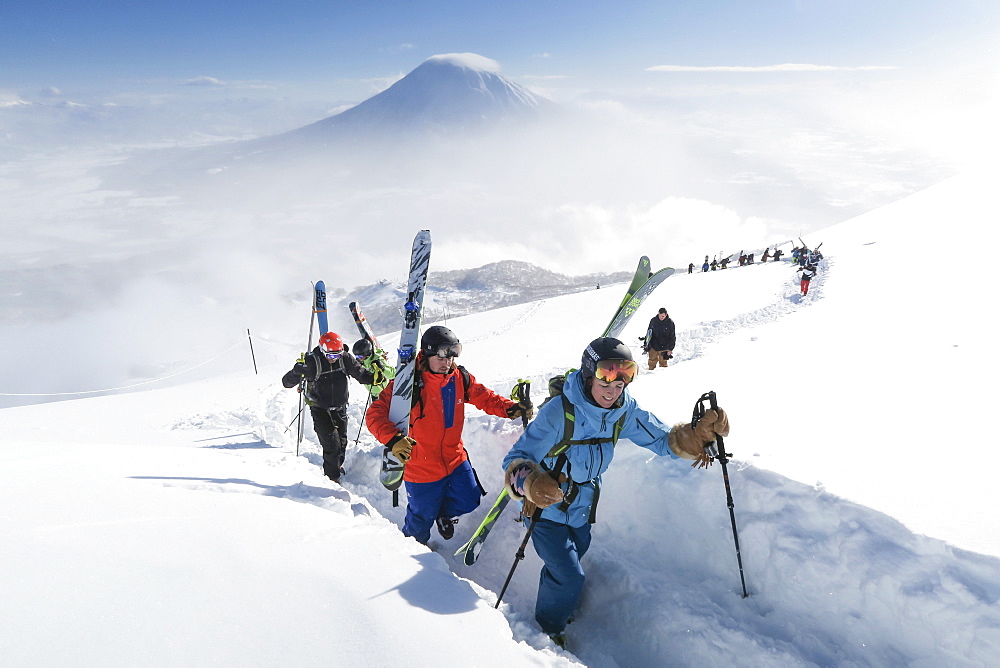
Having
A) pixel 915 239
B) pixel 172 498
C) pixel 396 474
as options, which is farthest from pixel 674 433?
pixel 915 239

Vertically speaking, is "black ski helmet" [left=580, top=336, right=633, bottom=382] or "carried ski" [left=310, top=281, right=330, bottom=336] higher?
"black ski helmet" [left=580, top=336, right=633, bottom=382]

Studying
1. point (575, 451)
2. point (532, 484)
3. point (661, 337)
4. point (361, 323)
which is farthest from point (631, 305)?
point (661, 337)

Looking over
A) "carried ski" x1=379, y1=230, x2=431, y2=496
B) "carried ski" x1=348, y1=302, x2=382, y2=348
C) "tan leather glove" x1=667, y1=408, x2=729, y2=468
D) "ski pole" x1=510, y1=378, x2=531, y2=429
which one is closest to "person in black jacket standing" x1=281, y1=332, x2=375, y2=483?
"carried ski" x1=348, y1=302, x2=382, y2=348

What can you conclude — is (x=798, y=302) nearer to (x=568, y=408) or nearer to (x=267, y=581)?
(x=568, y=408)

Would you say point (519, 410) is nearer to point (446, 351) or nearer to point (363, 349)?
point (446, 351)

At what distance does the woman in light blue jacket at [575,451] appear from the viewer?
3494 millimetres

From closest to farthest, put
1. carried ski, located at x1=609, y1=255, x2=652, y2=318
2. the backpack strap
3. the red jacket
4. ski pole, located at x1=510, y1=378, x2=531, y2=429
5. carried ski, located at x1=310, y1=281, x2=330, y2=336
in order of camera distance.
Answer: the backpack strap, the red jacket, ski pole, located at x1=510, y1=378, x2=531, y2=429, carried ski, located at x1=609, y1=255, x2=652, y2=318, carried ski, located at x1=310, y1=281, x2=330, y2=336

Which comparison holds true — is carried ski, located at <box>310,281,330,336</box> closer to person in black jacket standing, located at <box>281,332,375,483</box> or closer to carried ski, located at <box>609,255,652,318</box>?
person in black jacket standing, located at <box>281,332,375,483</box>

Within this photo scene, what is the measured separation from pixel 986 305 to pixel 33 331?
180092 millimetres

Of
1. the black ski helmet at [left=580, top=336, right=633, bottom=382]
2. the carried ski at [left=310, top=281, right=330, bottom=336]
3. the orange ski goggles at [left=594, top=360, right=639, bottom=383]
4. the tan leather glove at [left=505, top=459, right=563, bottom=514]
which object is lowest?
the tan leather glove at [left=505, top=459, right=563, bottom=514]

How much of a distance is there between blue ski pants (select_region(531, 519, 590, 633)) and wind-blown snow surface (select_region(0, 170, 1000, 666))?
0.26 meters

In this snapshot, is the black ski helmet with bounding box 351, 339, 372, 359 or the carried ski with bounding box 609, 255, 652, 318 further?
the black ski helmet with bounding box 351, 339, 372, 359

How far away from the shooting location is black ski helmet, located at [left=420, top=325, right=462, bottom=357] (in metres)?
4.59

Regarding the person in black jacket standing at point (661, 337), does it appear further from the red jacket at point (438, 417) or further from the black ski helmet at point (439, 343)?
the black ski helmet at point (439, 343)
